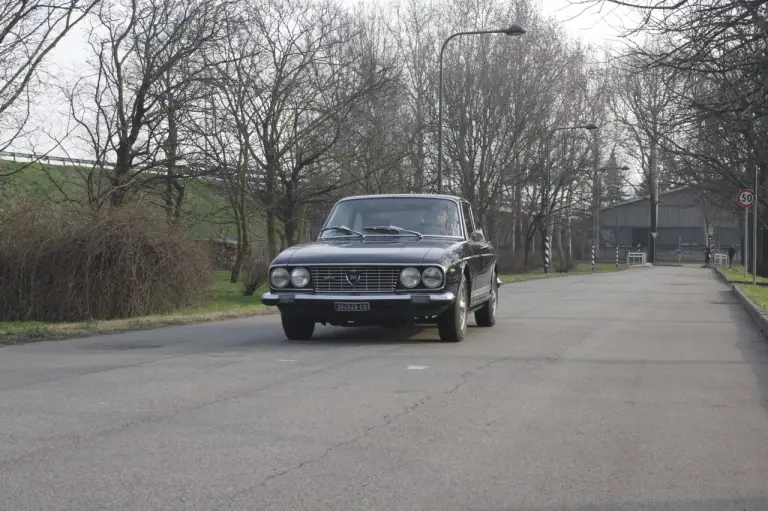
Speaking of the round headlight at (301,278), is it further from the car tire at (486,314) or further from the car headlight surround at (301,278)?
the car tire at (486,314)

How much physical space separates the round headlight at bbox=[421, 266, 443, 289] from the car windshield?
1.53 metres

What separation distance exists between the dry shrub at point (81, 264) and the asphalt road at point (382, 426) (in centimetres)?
616

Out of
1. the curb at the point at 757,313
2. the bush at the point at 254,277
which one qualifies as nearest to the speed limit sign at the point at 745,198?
the curb at the point at 757,313

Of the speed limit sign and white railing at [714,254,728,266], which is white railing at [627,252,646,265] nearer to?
white railing at [714,254,728,266]

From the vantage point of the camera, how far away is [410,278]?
35.9 ft

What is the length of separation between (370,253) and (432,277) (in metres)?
0.78

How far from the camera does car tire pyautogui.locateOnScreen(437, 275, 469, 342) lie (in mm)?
11328

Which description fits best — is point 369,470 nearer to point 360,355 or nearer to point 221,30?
point 360,355

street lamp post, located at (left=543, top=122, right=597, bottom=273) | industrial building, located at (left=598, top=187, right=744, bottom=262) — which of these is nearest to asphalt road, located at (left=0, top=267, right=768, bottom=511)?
street lamp post, located at (left=543, top=122, right=597, bottom=273)

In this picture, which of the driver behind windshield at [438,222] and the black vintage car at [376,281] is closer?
the black vintage car at [376,281]

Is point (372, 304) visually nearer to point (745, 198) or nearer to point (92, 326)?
point (92, 326)

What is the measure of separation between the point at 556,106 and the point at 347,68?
14.4m

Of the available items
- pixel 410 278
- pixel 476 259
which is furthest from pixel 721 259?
pixel 410 278

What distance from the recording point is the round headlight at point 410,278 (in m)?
10.9
